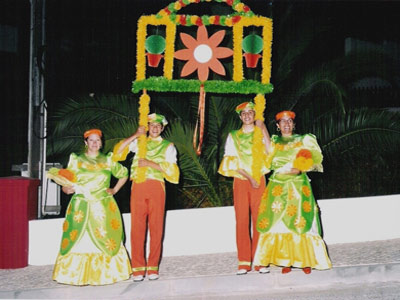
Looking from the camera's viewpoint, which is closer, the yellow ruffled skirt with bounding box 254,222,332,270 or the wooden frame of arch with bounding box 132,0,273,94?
the yellow ruffled skirt with bounding box 254,222,332,270

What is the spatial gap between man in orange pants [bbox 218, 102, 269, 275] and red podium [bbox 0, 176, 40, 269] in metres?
2.60

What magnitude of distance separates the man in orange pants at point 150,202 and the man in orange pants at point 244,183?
651mm

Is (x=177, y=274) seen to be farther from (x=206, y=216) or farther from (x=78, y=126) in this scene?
(x=78, y=126)

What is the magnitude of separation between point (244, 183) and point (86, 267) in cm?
190

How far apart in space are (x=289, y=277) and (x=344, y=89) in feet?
12.2

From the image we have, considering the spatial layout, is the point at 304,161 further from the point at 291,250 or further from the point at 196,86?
the point at 196,86

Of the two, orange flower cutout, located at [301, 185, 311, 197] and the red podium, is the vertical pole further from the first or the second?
orange flower cutout, located at [301, 185, 311, 197]

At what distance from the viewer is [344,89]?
934 centimetres

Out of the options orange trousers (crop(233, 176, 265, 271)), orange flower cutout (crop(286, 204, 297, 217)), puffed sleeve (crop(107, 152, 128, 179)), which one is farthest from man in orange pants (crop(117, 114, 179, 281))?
orange flower cutout (crop(286, 204, 297, 217))

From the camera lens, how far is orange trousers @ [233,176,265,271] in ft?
22.1

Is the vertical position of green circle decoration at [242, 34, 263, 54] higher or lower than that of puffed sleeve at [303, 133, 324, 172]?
higher

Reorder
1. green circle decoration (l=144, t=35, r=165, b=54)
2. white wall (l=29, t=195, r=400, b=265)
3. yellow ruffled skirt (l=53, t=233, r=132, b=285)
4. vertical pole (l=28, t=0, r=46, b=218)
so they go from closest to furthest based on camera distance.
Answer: yellow ruffled skirt (l=53, t=233, r=132, b=285)
green circle decoration (l=144, t=35, r=165, b=54)
white wall (l=29, t=195, r=400, b=265)
vertical pole (l=28, t=0, r=46, b=218)

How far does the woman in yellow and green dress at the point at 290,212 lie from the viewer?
6.51 metres

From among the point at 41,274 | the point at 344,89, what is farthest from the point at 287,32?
the point at 41,274
